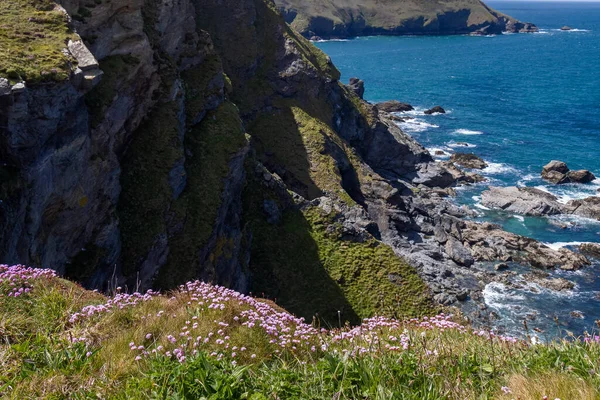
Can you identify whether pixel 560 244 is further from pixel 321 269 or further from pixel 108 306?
pixel 108 306

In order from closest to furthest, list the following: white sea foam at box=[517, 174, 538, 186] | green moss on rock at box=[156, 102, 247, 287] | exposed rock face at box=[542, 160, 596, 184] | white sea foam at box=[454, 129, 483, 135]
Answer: green moss on rock at box=[156, 102, 247, 287]
white sea foam at box=[517, 174, 538, 186]
exposed rock face at box=[542, 160, 596, 184]
white sea foam at box=[454, 129, 483, 135]

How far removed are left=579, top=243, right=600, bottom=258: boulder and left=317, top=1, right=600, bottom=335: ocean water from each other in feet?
6.94

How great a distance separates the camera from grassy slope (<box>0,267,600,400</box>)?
8.27m

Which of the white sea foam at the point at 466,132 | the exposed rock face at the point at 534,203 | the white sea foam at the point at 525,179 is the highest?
the white sea foam at the point at 466,132

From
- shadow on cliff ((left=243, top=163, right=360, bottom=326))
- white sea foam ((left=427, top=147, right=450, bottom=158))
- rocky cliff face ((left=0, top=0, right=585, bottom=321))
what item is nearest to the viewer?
rocky cliff face ((left=0, top=0, right=585, bottom=321))

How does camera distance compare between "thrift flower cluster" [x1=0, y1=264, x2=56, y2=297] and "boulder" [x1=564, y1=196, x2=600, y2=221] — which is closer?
"thrift flower cluster" [x1=0, y1=264, x2=56, y2=297]

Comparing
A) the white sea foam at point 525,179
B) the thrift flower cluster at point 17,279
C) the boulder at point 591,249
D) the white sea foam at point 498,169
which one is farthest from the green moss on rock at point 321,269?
the white sea foam at point 498,169

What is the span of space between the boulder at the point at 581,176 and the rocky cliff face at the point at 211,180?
25.4 meters

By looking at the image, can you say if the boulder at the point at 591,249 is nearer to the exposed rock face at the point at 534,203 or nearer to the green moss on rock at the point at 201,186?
the exposed rock face at the point at 534,203

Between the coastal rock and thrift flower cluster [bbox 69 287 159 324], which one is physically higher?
thrift flower cluster [bbox 69 287 159 324]

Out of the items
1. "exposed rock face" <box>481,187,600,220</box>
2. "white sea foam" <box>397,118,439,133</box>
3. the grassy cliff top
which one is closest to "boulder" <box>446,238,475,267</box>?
"exposed rock face" <box>481,187,600,220</box>

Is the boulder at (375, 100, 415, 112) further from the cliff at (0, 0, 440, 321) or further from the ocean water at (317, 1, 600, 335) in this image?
the cliff at (0, 0, 440, 321)

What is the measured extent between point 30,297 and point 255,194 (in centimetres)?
3607

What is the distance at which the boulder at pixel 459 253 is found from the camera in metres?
59.1
